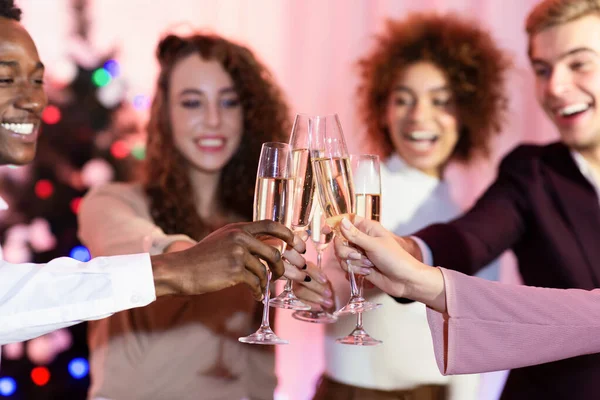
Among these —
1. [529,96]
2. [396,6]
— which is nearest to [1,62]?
[396,6]

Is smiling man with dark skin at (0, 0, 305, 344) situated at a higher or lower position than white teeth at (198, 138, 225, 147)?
lower

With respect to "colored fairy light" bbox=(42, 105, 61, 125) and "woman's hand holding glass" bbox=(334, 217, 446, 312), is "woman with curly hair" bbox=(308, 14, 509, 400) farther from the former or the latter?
"colored fairy light" bbox=(42, 105, 61, 125)

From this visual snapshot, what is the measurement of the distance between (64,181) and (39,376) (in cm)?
87

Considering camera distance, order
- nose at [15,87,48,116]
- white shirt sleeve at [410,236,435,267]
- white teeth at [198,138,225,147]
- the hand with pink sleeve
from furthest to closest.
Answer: white teeth at [198,138,225,147], white shirt sleeve at [410,236,435,267], nose at [15,87,48,116], the hand with pink sleeve

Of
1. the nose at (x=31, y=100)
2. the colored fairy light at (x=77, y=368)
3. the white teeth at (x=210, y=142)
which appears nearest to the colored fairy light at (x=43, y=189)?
the colored fairy light at (x=77, y=368)

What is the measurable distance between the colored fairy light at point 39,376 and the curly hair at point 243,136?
3.92ft

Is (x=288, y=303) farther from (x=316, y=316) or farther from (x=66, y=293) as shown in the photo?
(x=66, y=293)

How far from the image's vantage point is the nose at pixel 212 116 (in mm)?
2375

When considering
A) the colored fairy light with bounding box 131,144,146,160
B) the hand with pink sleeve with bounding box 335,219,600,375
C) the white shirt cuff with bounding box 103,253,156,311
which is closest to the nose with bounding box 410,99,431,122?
the hand with pink sleeve with bounding box 335,219,600,375

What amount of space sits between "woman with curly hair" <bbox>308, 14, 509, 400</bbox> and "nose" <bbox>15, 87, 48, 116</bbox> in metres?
0.95

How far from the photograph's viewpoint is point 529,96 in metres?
3.49

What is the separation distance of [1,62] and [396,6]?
2.18 m

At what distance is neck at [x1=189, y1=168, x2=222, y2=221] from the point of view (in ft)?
8.16

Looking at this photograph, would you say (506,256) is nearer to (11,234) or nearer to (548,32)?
(548,32)
